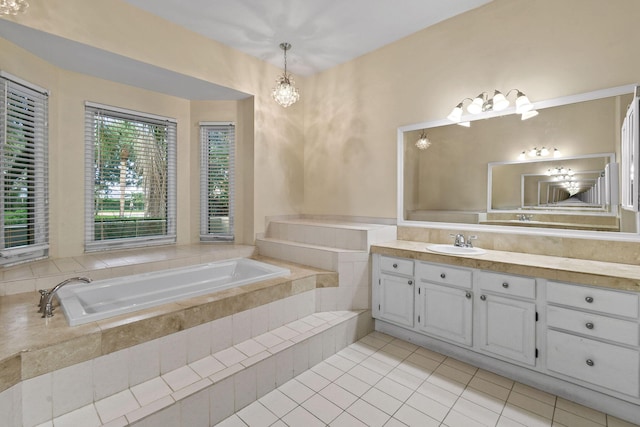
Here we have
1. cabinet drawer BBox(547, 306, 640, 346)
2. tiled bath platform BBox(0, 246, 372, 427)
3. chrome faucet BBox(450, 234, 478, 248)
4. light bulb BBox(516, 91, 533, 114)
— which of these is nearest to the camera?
tiled bath platform BBox(0, 246, 372, 427)

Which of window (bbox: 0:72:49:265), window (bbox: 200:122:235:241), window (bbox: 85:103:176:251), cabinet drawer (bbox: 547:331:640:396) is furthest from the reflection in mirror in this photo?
window (bbox: 0:72:49:265)

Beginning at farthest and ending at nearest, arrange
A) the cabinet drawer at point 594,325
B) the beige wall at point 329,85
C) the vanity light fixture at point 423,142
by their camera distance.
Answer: the vanity light fixture at point 423,142 → the beige wall at point 329,85 → the cabinet drawer at point 594,325

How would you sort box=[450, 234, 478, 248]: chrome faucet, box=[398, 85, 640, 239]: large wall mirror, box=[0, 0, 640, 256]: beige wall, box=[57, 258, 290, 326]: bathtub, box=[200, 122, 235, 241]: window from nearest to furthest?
box=[57, 258, 290, 326]: bathtub
box=[398, 85, 640, 239]: large wall mirror
box=[0, 0, 640, 256]: beige wall
box=[450, 234, 478, 248]: chrome faucet
box=[200, 122, 235, 241]: window

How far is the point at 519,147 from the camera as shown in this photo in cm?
250

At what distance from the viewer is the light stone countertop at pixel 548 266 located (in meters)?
1.69

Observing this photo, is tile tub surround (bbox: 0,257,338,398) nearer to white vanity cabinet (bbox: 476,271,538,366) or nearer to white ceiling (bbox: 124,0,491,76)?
white vanity cabinet (bbox: 476,271,538,366)

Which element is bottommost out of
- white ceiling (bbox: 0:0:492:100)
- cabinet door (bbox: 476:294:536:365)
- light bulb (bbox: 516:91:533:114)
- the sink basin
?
cabinet door (bbox: 476:294:536:365)

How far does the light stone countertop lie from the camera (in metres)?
1.69

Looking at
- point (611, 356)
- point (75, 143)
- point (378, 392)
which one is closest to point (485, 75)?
point (611, 356)

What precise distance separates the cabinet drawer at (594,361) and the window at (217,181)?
3.29 metres

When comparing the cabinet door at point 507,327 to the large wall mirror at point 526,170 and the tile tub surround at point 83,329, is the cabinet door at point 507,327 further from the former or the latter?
the tile tub surround at point 83,329

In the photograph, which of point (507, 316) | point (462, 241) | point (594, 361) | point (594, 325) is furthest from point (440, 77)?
point (594, 361)

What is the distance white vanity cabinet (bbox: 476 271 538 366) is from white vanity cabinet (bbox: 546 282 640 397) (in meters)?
0.10

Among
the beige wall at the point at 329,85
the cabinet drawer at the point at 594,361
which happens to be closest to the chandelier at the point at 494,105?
the beige wall at the point at 329,85
